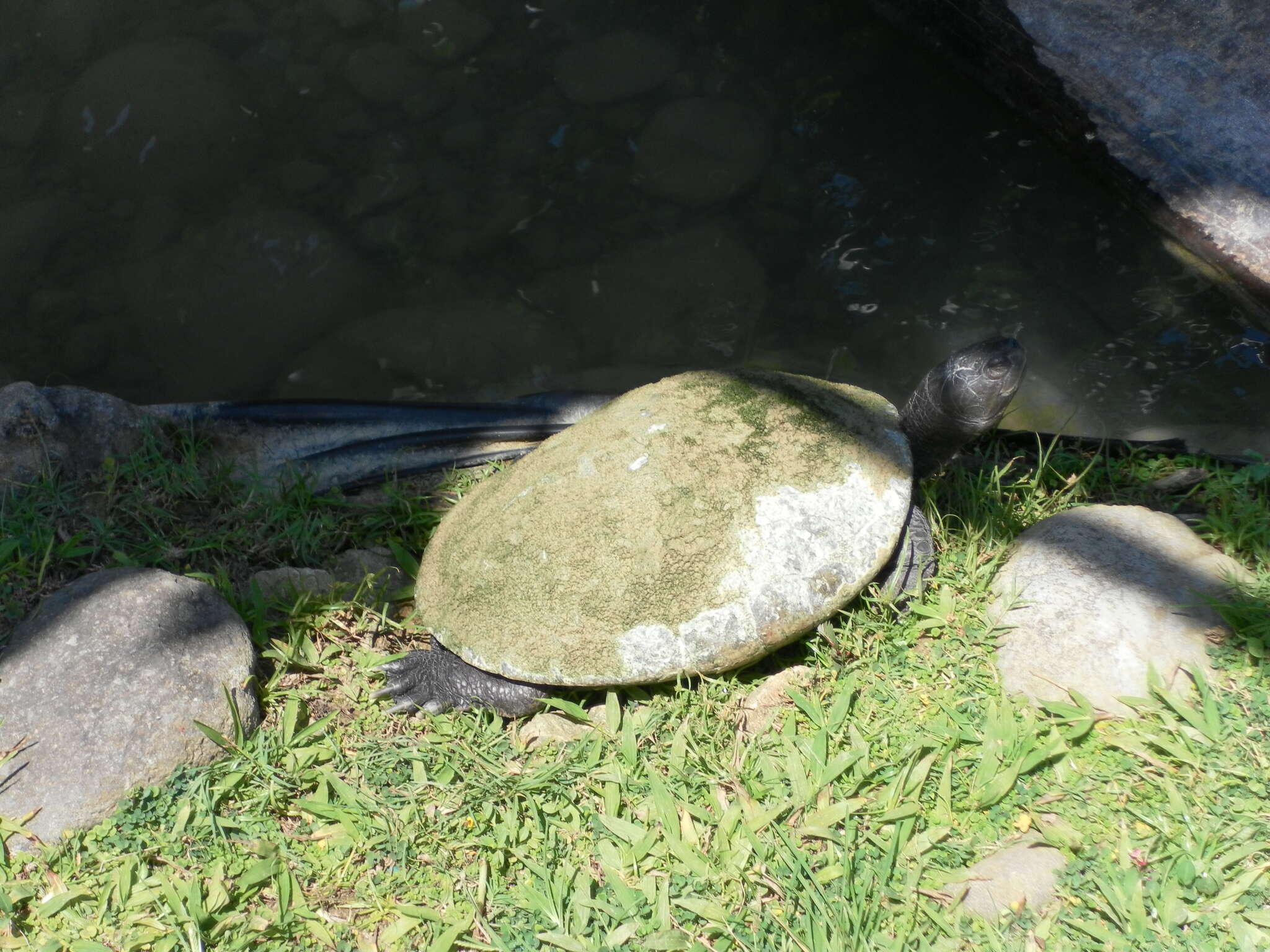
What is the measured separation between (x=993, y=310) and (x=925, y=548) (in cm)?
186

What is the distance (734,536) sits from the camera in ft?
7.79

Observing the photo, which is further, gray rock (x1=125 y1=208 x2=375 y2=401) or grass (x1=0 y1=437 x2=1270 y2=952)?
gray rock (x1=125 y1=208 x2=375 y2=401)

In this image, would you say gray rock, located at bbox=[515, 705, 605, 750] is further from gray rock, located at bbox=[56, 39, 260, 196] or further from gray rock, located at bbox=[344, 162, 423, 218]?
gray rock, located at bbox=[56, 39, 260, 196]

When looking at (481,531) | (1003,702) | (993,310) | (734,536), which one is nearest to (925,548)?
(1003,702)

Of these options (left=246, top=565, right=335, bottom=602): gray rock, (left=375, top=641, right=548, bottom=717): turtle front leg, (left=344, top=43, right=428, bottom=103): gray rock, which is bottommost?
(left=375, top=641, right=548, bottom=717): turtle front leg

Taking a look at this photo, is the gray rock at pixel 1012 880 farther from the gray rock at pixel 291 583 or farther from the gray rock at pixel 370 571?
the gray rock at pixel 291 583

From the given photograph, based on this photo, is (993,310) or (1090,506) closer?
(1090,506)

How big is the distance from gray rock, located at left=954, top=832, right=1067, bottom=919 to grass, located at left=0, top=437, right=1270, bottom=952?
30 mm

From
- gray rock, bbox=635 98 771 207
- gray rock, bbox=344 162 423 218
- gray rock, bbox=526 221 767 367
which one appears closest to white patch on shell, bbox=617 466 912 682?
gray rock, bbox=526 221 767 367

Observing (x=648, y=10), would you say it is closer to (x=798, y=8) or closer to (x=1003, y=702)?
(x=798, y=8)

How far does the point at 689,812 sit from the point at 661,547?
0.70 meters

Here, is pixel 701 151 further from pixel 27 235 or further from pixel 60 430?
pixel 27 235

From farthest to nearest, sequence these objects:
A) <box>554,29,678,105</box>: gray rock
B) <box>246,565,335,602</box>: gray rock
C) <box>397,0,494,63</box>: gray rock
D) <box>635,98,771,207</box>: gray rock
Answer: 1. <box>397,0,494,63</box>: gray rock
2. <box>554,29,678,105</box>: gray rock
3. <box>635,98,771,207</box>: gray rock
4. <box>246,565,335,602</box>: gray rock

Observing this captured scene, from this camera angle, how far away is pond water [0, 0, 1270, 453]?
408cm
